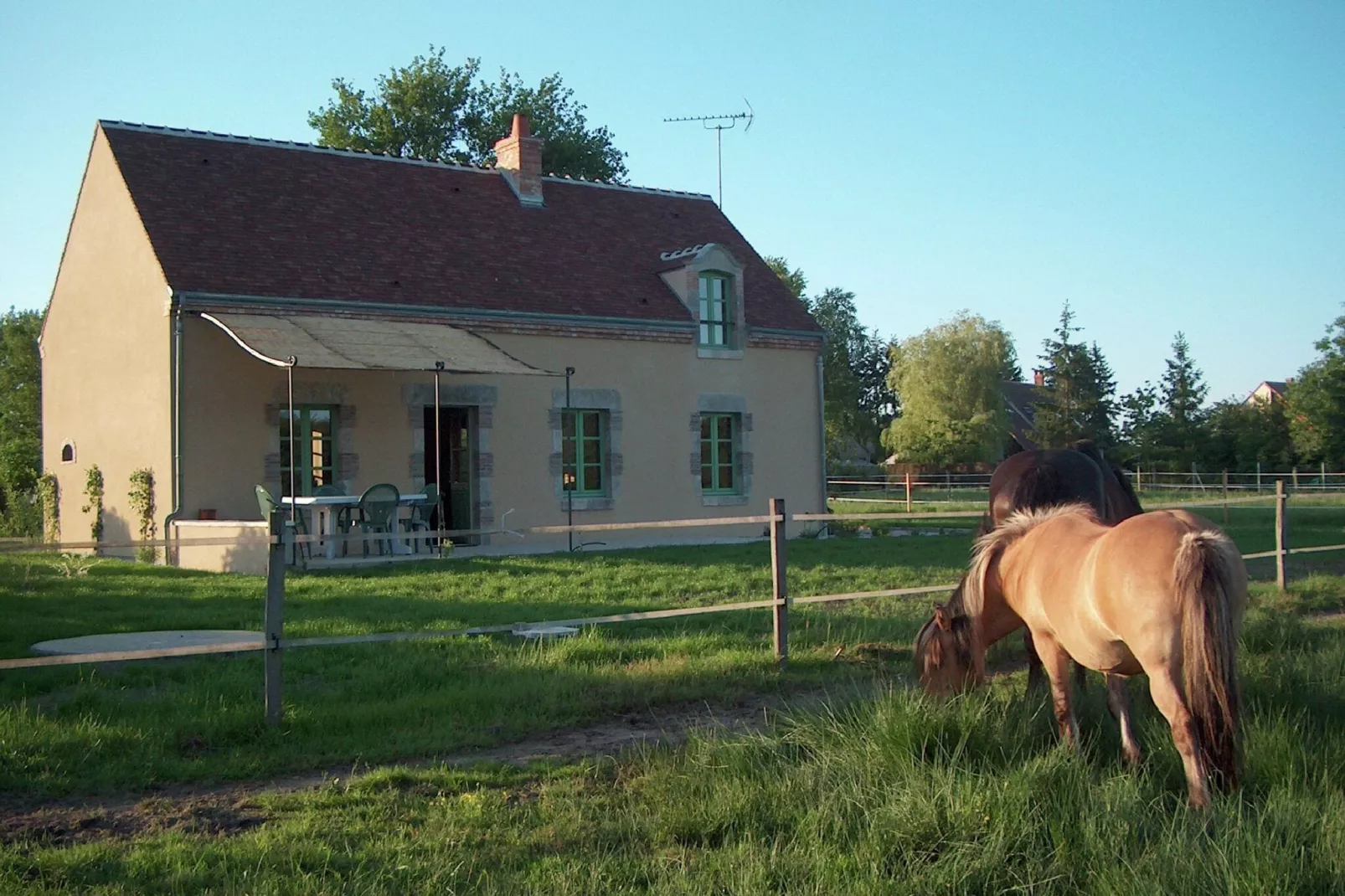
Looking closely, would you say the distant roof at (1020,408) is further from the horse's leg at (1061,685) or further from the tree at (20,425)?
the horse's leg at (1061,685)

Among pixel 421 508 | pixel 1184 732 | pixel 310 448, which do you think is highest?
pixel 310 448

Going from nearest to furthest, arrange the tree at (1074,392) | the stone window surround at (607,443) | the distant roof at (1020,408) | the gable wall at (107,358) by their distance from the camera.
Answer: the gable wall at (107,358) → the stone window surround at (607,443) → the tree at (1074,392) → the distant roof at (1020,408)

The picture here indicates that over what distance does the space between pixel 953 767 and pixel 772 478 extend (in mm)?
15429

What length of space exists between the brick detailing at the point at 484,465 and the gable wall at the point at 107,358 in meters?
4.03

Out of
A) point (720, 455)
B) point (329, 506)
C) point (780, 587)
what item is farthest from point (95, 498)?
point (780, 587)

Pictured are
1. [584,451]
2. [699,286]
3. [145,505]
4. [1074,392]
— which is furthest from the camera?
[1074,392]

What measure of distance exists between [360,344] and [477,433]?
2.83 meters

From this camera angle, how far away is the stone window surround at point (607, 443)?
1741cm

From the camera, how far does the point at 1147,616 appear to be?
4.27 meters

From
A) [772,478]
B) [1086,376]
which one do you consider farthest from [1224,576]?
[1086,376]

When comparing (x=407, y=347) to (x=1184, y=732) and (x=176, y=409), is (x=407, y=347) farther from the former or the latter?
(x=1184, y=732)

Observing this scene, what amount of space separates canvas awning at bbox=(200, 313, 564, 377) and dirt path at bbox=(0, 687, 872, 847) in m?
8.02

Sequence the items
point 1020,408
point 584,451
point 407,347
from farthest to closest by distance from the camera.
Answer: point 1020,408 < point 584,451 < point 407,347

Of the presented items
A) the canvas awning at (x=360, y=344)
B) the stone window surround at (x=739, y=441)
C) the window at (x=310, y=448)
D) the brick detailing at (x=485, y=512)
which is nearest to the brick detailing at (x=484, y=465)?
→ the brick detailing at (x=485, y=512)
